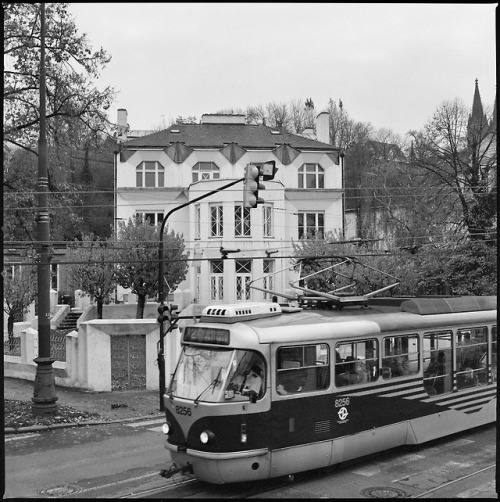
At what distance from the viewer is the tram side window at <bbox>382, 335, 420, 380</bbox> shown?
12328 mm

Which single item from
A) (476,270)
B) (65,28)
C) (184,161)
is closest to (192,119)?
(184,161)

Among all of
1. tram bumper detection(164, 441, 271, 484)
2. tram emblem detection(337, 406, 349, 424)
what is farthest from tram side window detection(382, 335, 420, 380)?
tram bumper detection(164, 441, 271, 484)

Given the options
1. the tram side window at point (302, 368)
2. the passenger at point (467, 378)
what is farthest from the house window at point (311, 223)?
the tram side window at point (302, 368)

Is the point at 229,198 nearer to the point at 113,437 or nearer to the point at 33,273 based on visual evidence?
the point at 33,273

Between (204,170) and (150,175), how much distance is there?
11.7ft

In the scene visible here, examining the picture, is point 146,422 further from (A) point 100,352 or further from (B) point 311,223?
(B) point 311,223

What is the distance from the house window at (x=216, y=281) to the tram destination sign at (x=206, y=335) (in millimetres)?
27947

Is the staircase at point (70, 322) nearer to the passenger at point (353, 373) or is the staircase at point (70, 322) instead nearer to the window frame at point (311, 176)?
the window frame at point (311, 176)

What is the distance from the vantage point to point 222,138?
44.1 meters

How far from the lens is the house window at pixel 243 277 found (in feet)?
128

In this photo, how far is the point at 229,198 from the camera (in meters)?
38.9

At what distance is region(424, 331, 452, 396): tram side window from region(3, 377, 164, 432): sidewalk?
28.4 feet

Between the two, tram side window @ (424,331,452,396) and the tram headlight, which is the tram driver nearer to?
the tram headlight

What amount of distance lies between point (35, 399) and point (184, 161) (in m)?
26.5
